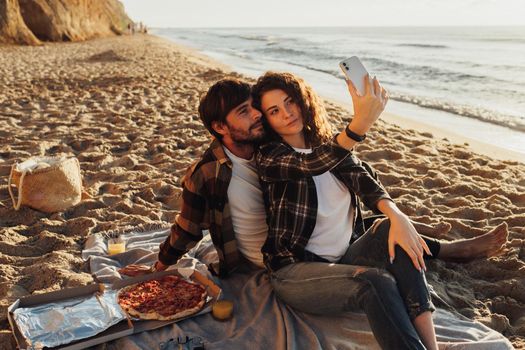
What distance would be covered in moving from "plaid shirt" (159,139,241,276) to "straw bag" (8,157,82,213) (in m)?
1.57

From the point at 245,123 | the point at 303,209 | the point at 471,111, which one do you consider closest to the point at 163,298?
the point at 303,209

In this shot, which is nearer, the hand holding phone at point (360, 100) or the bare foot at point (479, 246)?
the hand holding phone at point (360, 100)

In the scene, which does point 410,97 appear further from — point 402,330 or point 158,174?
point 402,330

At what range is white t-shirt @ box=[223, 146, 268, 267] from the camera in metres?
2.70

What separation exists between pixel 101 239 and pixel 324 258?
69.7 inches

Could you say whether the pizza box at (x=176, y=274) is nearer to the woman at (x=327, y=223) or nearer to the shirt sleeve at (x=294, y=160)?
the woman at (x=327, y=223)

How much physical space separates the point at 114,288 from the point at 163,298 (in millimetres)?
309

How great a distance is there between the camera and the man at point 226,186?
8.38 ft

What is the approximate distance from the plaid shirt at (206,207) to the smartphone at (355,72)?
0.81 metres

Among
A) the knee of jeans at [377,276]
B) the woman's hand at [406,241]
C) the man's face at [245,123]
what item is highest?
the man's face at [245,123]

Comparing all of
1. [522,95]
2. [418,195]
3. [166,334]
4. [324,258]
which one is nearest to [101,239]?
[166,334]

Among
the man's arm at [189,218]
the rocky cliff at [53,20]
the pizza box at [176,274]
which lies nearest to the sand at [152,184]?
the pizza box at [176,274]

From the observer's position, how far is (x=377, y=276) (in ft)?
6.98

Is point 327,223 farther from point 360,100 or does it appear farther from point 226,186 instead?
point 360,100
